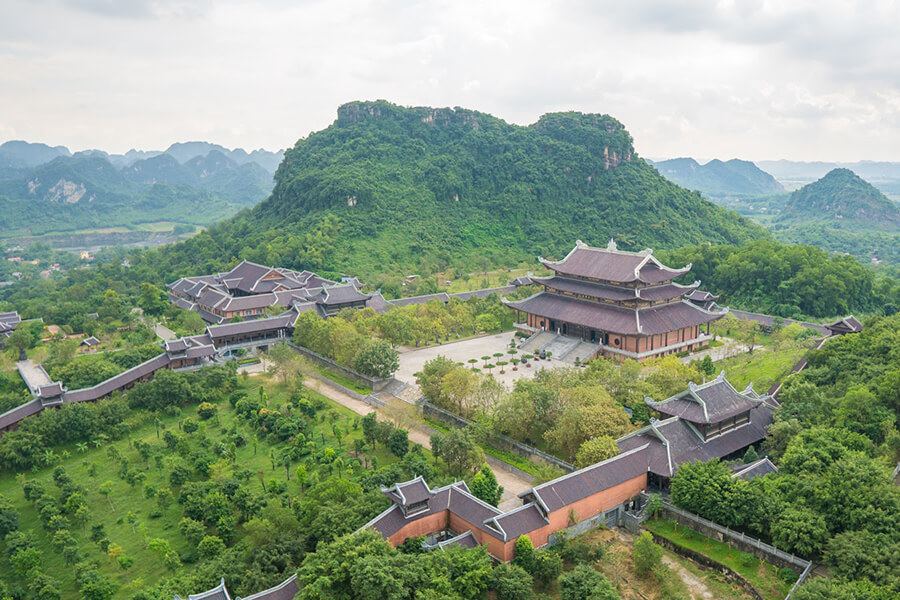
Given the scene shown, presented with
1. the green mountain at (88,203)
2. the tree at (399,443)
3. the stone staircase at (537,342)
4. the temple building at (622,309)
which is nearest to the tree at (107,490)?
the tree at (399,443)

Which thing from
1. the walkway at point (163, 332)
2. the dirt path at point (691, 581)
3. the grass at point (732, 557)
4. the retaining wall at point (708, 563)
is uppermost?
the walkway at point (163, 332)

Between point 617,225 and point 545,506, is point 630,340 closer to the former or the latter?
point 545,506

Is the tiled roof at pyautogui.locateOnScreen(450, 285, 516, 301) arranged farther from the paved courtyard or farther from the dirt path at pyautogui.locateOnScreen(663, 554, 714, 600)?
the dirt path at pyautogui.locateOnScreen(663, 554, 714, 600)

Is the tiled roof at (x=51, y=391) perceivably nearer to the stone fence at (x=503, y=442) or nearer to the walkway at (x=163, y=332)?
the walkway at (x=163, y=332)

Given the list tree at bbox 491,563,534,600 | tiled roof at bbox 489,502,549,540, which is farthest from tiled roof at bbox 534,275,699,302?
tree at bbox 491,563,534,600

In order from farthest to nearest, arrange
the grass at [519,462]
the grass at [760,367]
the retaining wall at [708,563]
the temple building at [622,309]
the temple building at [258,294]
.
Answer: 1. the temple building at [258,294]
2. the temple building at [622,309]
3. the grass at [760,367]
4. the grass at [519,462]
5. the retaining wall at [708,563]

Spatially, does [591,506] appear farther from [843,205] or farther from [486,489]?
[843,205]
